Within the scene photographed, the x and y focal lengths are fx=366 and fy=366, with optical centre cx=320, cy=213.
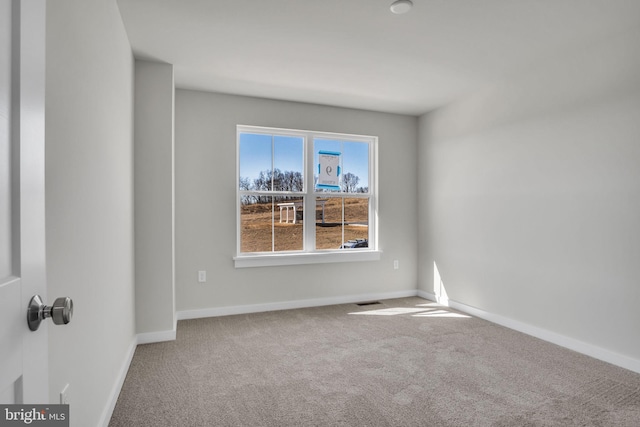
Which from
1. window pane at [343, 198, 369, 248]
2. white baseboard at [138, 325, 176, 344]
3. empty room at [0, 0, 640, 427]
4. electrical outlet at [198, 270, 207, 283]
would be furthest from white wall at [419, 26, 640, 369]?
white baseboard at [138, 325, 176, 344]

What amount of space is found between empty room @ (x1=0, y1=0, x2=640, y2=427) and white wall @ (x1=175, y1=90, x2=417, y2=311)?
0.02 meters

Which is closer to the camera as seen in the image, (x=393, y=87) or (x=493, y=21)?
(x=493, y=21)

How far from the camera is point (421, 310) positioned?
4367 mm

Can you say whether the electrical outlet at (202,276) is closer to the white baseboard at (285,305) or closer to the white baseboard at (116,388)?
the white baseboard at (285,305)

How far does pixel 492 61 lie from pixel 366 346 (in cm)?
277

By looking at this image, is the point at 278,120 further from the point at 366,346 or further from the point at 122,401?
the point at 122,401

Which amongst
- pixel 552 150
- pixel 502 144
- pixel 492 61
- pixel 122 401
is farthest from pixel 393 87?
pixel 122 401

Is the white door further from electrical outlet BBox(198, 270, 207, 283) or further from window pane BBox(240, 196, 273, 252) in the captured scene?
window pane BBox(240, 196, 273, 252)

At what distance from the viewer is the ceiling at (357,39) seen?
243cm

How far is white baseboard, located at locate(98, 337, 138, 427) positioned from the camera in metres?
2.00

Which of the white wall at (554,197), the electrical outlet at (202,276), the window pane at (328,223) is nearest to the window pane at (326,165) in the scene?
the window pane at (328,223)

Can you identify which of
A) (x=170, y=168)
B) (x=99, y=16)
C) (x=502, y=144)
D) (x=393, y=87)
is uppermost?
(x=393, y=87)
